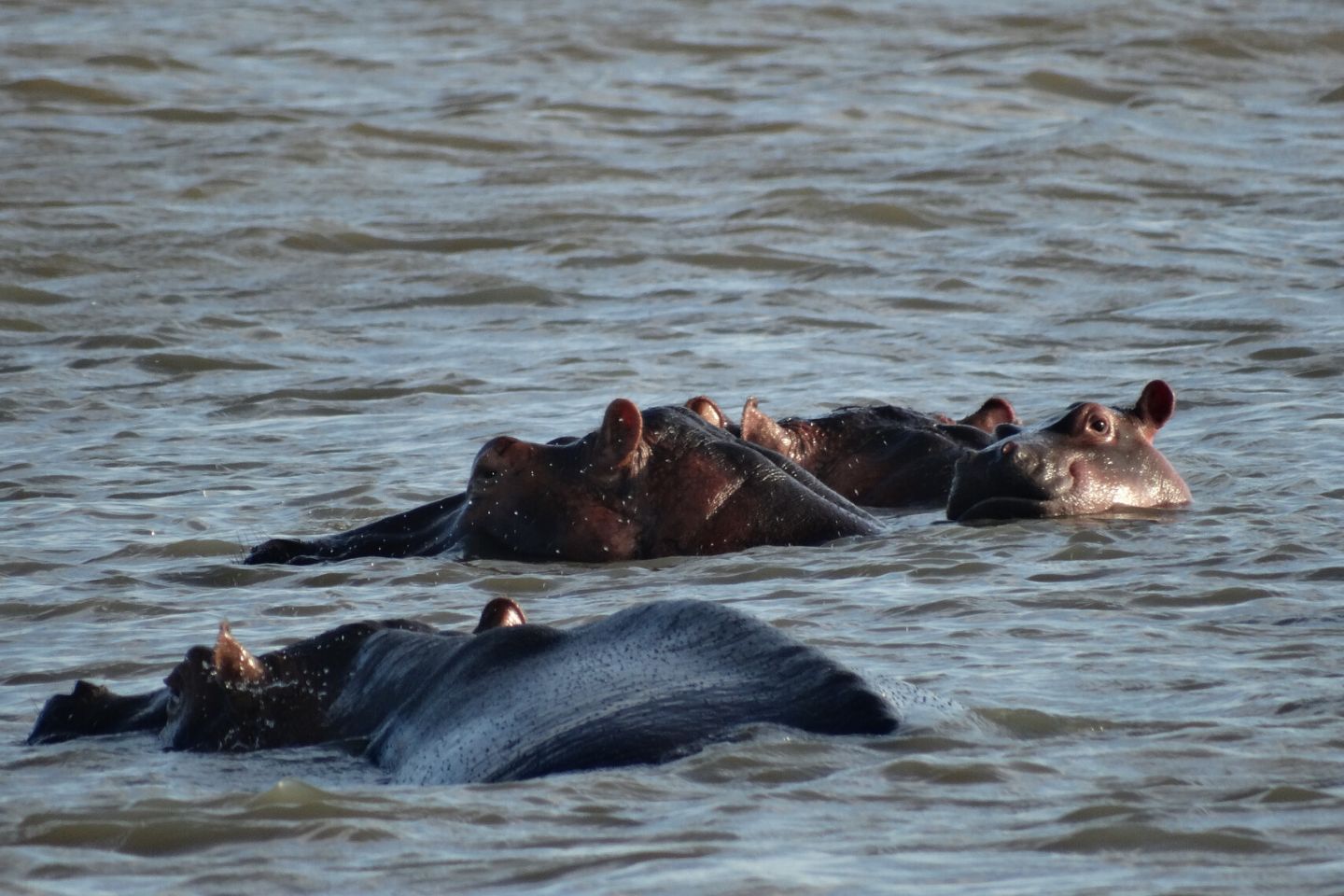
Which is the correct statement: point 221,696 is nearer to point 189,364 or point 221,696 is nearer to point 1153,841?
point 1153,841

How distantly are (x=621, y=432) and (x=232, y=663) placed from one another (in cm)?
256

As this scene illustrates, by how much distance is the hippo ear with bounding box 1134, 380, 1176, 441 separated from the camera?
8.16m

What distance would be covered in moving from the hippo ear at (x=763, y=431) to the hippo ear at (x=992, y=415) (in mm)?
838

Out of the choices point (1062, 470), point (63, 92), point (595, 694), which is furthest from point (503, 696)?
point (63, 92)

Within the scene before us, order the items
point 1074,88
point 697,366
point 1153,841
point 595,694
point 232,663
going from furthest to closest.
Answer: point 1074,88, point 697,366, point 232,663, point 595,694, point 1153,841

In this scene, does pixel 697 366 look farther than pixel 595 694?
Yes

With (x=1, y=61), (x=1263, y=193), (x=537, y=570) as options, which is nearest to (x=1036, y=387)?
(x=537, y=570)

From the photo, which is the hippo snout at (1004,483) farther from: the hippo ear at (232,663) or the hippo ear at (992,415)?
the hippo ear at (232,663)

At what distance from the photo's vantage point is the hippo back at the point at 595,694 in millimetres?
4785

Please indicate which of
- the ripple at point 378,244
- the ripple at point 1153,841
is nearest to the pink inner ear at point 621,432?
the ripple at point 1153,841

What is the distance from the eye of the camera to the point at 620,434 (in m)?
7.51

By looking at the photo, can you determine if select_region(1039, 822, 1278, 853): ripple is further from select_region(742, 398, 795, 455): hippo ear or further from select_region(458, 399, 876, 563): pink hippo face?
select_region(742, 398, 795, 455): hippo ear

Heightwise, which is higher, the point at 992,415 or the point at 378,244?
the point at 378,244

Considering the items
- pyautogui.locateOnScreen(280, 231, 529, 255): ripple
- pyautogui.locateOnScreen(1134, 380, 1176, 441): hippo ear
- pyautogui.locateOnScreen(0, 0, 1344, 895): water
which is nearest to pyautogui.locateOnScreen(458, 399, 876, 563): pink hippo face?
pyautogui.locateOnScreen(0, 0, 1344, 895): water
